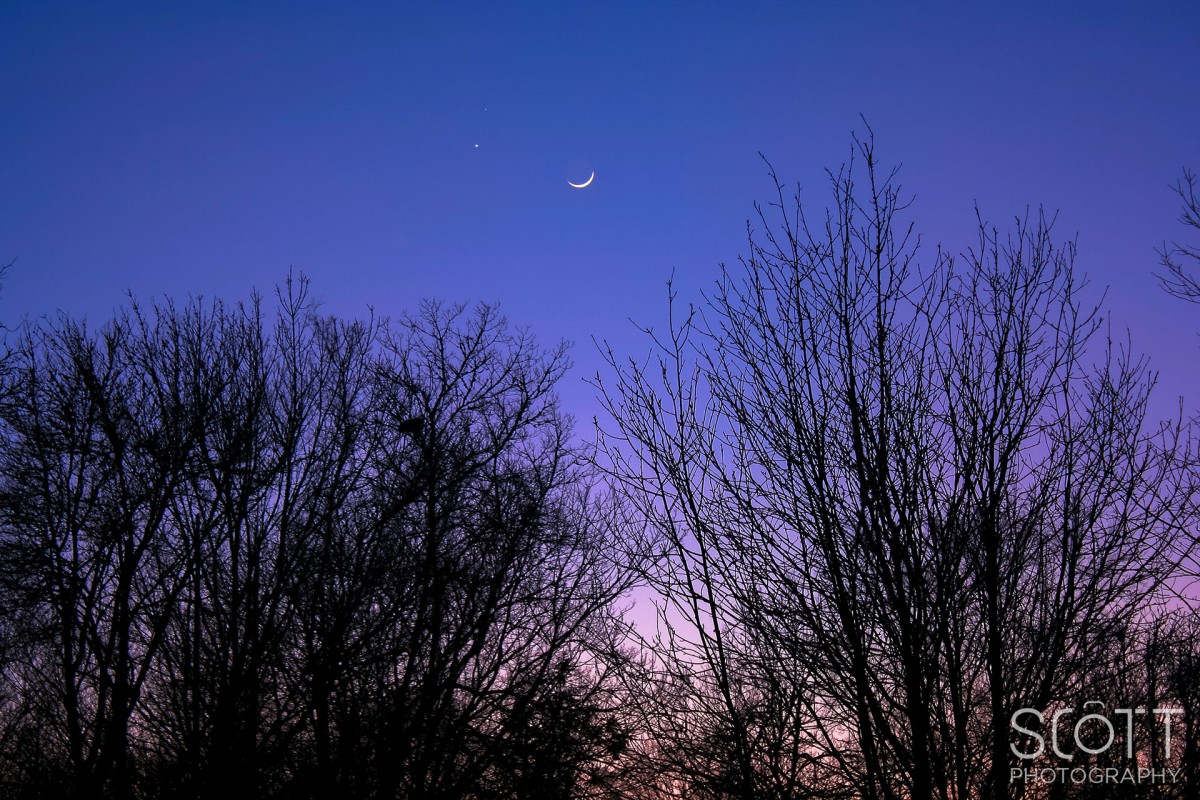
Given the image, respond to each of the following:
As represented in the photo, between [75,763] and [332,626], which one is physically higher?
[332,626]

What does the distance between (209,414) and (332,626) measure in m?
3.20

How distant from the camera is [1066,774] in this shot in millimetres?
3902

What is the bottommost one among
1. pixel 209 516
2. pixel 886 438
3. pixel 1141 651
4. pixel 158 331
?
pixel 1141 651

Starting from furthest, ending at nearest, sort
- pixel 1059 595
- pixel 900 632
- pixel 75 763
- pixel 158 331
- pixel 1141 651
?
1. pixel 158 331
2. pixel 75 763
3. pixel 1141 651
4. pixel 1059 595
5. pixel 900 632

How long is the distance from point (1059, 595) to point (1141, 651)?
2387 mm

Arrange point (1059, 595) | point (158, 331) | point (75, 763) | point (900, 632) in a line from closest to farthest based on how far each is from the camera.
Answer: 1. point (900, 632)
2. point (1059, 595)
3. point (75, 763)
4. point (158, 331)

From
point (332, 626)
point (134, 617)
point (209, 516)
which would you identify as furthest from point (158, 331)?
point (332, 626)

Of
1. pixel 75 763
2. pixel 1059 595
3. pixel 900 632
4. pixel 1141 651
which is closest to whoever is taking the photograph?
pixel 900 632

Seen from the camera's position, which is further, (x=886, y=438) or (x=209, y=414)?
(x=209, y=414)

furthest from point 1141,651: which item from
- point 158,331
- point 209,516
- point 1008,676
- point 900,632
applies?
point 158,331

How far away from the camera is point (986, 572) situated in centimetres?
361

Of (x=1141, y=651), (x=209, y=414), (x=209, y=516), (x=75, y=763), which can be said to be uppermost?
(x=209, y=414)

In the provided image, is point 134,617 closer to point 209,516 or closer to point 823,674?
point 209,516

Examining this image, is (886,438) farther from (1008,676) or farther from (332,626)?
(332,626)
